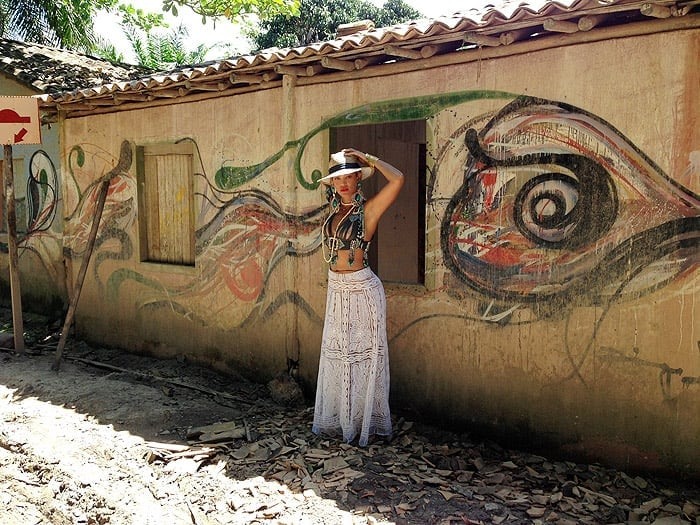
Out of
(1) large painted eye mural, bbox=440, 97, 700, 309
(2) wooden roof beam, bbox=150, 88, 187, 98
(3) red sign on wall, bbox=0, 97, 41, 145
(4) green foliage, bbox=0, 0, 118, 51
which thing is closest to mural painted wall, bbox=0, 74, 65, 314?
(3) red sign on wall, bbox=0, 97, 41, 145

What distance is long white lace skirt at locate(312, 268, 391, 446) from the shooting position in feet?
15.2

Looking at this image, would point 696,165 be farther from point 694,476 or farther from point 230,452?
point 230,452

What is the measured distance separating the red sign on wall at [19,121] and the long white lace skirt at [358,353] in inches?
169

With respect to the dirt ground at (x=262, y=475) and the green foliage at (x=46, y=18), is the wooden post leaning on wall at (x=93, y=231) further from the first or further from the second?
the green foliage at (x=46, y=18)

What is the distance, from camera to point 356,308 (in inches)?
184

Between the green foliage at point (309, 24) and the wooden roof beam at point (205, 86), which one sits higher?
the green foliage at point (309, 24)

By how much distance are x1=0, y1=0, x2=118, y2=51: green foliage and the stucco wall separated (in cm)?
1067

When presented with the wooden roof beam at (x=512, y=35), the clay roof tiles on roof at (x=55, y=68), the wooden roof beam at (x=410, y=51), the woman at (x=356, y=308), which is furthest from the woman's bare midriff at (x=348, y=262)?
the clay roof tiles on roof at (x=55, y=68)

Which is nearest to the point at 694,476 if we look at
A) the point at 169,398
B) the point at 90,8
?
the point at 169,398

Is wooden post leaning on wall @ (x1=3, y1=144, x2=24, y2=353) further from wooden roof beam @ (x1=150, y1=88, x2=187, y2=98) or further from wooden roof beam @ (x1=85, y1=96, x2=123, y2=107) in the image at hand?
wooden roof beam @ (x1=150, y1=88, x2=187, y2=98)

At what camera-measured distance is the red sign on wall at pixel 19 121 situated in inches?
273

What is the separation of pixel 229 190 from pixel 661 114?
155 inches

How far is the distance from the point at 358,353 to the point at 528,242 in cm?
143

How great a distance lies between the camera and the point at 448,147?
189 inches
